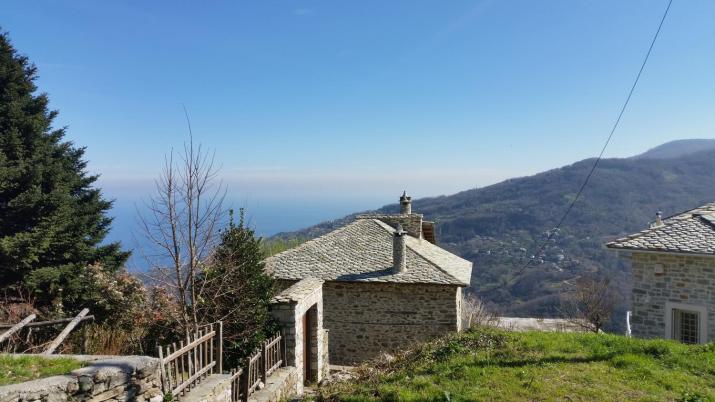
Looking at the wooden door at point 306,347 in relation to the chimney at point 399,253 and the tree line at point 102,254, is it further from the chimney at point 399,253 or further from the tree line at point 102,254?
the chimney at point 399,253

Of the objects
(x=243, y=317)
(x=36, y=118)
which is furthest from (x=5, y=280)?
(x=243, y=317)

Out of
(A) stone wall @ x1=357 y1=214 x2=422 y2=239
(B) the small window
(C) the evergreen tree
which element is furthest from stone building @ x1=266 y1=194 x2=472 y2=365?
(B) the small window

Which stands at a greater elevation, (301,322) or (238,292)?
(238,292)

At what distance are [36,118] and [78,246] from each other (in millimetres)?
4704

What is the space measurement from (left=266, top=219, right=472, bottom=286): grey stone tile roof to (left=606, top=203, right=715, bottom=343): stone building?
5.19m

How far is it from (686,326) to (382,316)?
919 cm

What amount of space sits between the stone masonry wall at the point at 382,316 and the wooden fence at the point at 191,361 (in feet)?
27.8

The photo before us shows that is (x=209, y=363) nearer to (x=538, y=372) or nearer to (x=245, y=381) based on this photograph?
(x=245, y=381)

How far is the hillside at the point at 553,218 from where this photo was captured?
65.3m

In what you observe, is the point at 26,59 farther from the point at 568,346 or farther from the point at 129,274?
the point at 568,346

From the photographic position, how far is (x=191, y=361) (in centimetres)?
686

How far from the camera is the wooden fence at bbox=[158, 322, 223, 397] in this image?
19.7 feet

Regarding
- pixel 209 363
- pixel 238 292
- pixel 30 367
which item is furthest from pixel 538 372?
pixel 30 367

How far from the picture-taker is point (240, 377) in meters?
8.03
